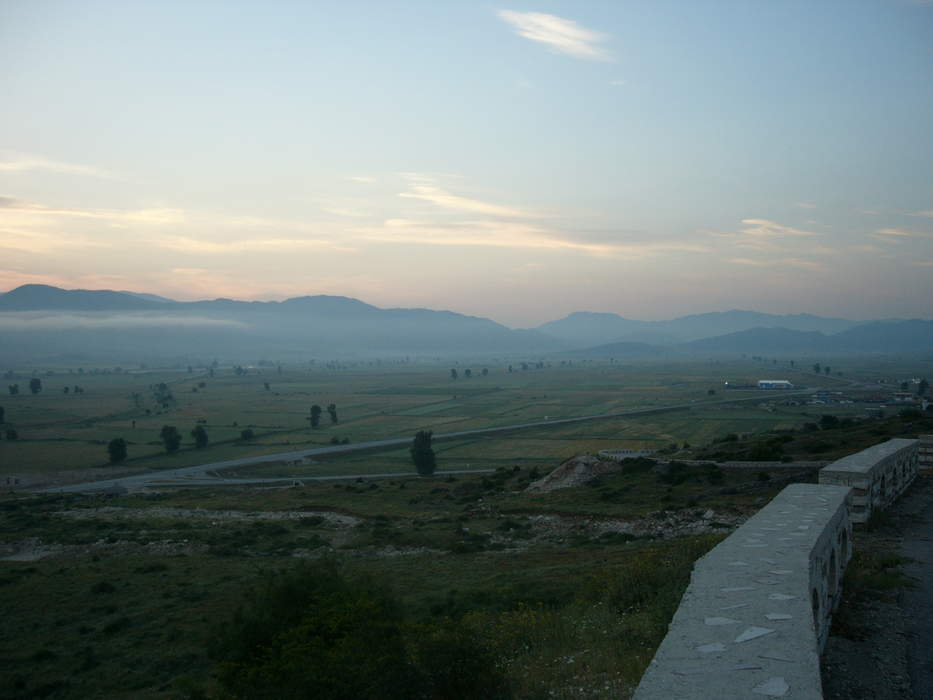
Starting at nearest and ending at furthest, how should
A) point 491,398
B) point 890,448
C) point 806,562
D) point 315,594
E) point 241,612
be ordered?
point 806,562 → point 315,594 → point 241,612 → point 890,448 → point 491,398

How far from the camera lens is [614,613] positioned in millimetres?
11211

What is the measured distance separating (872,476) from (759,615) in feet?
37.0

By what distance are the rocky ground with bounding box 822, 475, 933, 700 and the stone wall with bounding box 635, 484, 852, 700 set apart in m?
0.35

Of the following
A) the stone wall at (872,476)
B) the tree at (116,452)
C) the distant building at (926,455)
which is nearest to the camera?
the stone wall at (872,476)

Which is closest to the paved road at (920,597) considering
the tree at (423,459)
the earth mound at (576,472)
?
the earth mound at (576,472)

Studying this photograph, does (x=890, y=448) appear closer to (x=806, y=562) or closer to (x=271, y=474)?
(x=806, y=562)

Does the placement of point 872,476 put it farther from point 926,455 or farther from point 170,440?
point 170,440

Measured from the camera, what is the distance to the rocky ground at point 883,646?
755 cm

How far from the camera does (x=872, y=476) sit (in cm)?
1552

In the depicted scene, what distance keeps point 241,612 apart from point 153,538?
20738mm

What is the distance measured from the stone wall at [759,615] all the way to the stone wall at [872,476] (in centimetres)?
466

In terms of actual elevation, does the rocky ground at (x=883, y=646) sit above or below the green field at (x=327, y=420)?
above

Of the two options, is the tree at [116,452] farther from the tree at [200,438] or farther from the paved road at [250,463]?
the tree at [200,438]

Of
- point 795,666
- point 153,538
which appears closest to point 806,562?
point 795,666
